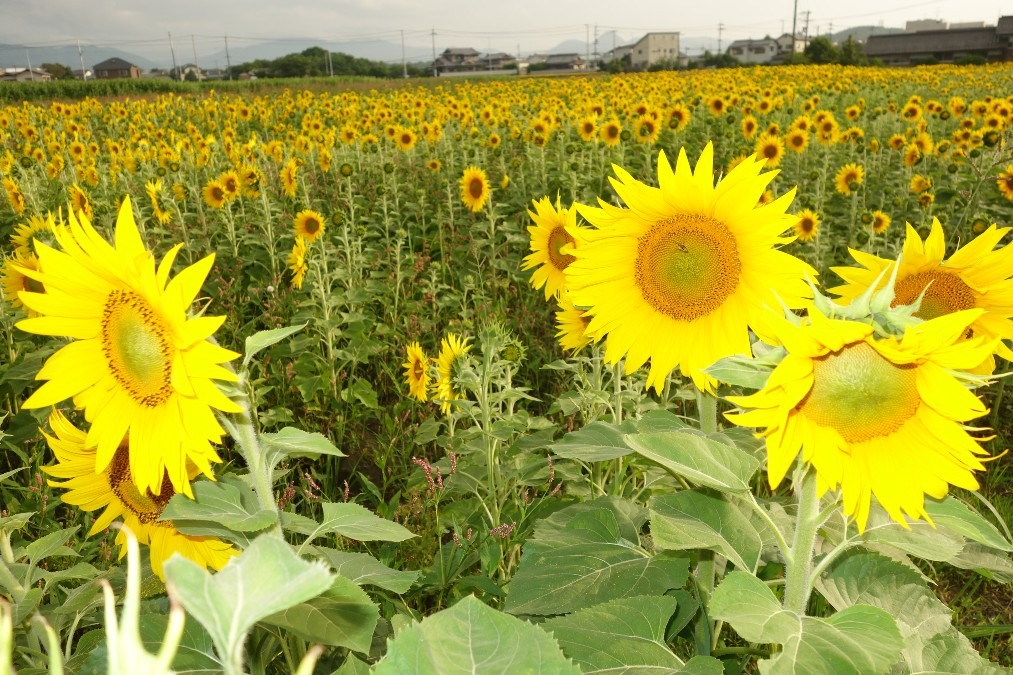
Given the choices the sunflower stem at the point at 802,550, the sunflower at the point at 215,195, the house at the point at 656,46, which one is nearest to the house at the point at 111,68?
the house at the point at 656,46

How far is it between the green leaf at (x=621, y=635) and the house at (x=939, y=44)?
62916 millimetres

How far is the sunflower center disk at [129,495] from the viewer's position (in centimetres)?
191

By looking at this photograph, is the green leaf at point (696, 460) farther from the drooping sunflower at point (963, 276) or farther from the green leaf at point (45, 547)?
the green leaf at point (45, 547)

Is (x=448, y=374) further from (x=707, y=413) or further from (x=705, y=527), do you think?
(x=705, y=527)

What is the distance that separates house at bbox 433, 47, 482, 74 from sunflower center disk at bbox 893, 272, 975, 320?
8823 centimetres

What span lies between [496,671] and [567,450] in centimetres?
121

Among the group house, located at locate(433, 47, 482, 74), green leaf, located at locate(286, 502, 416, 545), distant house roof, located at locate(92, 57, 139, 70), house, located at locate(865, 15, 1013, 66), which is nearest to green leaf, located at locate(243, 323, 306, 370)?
green leaf, located at locate(286, 502, 416, 545)

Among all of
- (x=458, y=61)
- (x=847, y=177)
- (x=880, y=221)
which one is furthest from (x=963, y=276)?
(x=458, y=61)

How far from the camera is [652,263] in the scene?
6.95ft

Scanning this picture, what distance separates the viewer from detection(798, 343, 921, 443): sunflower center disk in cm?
124

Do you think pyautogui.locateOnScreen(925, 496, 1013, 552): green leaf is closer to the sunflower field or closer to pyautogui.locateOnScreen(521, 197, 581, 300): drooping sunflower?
the sunflower field

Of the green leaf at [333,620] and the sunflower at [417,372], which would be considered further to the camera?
the sunflower at [417,372]

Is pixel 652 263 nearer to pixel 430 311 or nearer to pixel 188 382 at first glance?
pixel 188 382

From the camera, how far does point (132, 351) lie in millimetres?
1499
